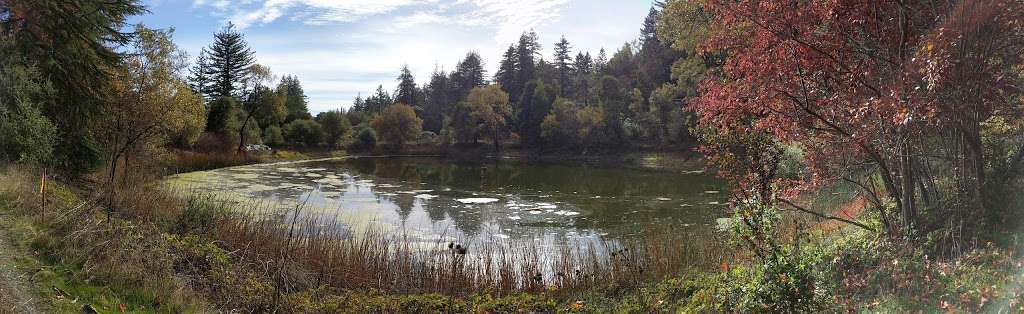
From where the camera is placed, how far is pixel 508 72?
86500 millimetres

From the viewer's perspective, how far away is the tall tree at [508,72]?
85.8m

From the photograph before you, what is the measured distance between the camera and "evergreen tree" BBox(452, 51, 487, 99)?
91.2m

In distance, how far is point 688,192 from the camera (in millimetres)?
23141

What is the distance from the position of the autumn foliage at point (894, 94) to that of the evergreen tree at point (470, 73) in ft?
277

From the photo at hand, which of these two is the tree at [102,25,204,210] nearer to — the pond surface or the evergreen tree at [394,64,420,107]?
the pond surface

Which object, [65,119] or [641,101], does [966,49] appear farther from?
[641,101]

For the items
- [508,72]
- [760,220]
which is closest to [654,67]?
[508,72]

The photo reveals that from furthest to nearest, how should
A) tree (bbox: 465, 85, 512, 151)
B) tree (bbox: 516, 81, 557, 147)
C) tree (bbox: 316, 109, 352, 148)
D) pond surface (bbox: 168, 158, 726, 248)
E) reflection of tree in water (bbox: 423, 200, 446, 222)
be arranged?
tree (bbox: 516, 81, 557, 147)
tree (bbox: 465, 85, 512, 151)
tree (bbox: 316, 109, 352, 148)
reflection of tree in water (bbox: 423, 200, 446, 222)
pond surface (bbox: 168, 158, 726, 248)

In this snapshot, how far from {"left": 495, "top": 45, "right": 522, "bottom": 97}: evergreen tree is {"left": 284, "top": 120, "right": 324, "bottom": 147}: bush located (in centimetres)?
3472

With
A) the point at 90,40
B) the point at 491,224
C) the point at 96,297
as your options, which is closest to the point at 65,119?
the point at 90,40

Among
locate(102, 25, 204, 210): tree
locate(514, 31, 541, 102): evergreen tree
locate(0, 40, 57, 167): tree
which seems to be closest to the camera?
locate(0, 40, 57, 167): tree

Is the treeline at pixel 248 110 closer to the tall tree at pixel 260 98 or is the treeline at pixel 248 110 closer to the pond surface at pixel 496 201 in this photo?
the tall tree at pixel 260 98

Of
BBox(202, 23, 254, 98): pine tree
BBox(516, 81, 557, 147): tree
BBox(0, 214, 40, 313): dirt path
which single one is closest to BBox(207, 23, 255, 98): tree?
BBox(202, 23, 254, 98): pine tree

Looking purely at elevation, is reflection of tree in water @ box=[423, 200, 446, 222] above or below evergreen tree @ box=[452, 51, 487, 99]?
below
